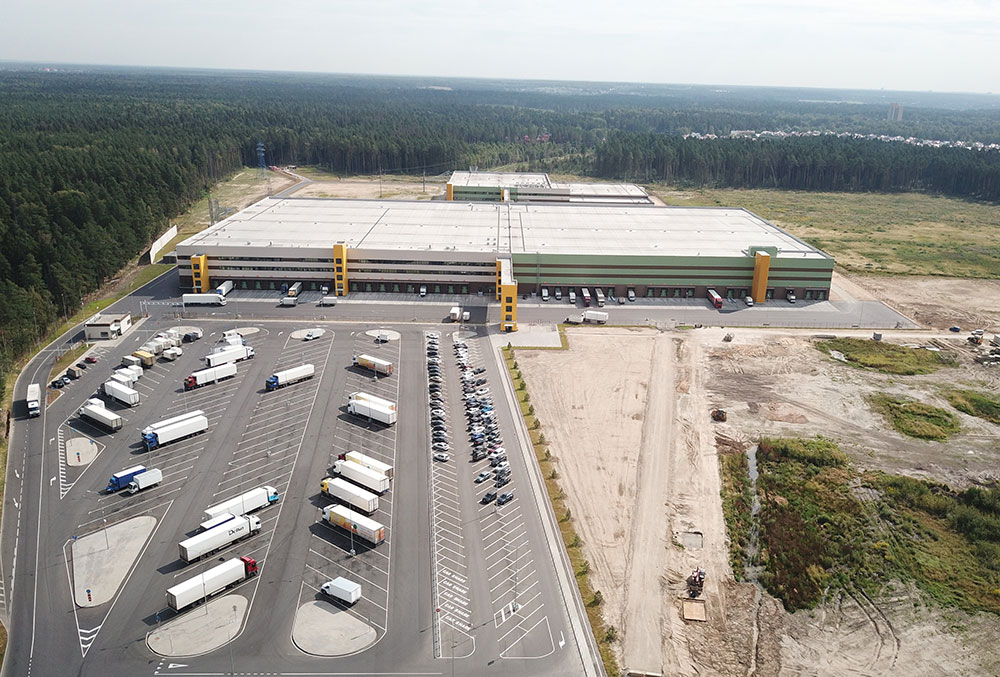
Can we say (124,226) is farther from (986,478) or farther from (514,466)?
(986,478)

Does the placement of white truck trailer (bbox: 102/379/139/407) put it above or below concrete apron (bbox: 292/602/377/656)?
above

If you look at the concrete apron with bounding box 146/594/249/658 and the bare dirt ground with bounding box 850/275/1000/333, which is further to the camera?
the bare dirt ground with bounding box 850/275/1000/333

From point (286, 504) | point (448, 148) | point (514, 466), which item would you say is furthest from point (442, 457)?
point (448, 148)

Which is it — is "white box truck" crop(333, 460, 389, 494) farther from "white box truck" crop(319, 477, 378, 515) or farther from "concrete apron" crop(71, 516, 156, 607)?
"concrete apron" crop(71, 516, 156, 607)

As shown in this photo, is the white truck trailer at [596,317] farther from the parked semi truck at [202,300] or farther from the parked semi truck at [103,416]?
the parked semi truck at [103,416]

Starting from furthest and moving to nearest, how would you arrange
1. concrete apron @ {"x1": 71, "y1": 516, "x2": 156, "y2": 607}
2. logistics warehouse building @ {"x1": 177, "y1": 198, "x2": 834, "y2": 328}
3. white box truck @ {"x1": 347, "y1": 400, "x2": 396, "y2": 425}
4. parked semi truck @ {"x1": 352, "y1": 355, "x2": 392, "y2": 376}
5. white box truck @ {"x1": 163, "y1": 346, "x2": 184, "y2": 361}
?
logistics warehouse building @ {"x1": 177, "y1": 198, "x2": 834, "y2": 328} < white box truck @ {"x1": 163, "y1": 346, "x2": 184, "y2": 361} < parked semi truck @ {"x1": 352, "y1": 355, "x2": 392, "y2": 376} < white box truck @ {"x1": 347, "y1": 400, "x2": 396, "y2": 425} < concrete apron @ {"x1": 71, "y1": 516, "x2": 156, "y2": 607}

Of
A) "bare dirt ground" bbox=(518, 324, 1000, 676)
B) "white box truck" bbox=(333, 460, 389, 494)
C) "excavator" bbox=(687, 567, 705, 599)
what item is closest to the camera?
"bare dirt ground" bbox=(518, 324, 1000, 676)

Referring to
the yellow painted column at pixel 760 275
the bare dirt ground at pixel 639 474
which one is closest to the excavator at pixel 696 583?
the bare dirt ground at pixel 639 474

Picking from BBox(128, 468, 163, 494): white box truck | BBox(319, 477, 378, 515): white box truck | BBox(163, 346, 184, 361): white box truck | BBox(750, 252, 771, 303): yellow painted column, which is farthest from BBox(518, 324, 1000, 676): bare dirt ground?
BBox(163, 346, 184, 361): white box truck
